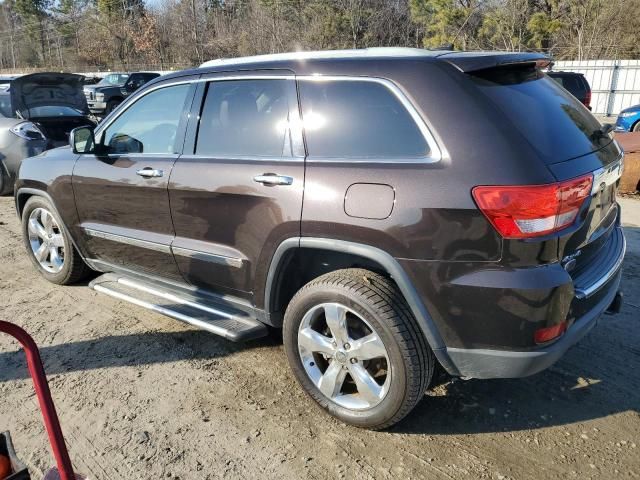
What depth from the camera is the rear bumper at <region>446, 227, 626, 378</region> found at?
8.15 feet

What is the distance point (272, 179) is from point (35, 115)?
7342 millimetres

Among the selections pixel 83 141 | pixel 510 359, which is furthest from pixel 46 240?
pixel 510 359

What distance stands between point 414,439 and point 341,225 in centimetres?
118

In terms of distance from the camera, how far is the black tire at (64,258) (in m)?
4.66

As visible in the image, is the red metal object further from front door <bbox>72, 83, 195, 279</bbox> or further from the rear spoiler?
the rear spoiler

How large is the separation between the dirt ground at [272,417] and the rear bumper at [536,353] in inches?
19.2

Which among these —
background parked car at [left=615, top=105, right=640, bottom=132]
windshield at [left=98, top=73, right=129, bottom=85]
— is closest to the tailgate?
background parked car at [left=615, top=105, right=640, bottom=132]

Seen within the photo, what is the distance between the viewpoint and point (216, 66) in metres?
3.55

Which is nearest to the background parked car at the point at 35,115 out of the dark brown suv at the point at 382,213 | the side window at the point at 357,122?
the dark brown suv at the point at 382,213

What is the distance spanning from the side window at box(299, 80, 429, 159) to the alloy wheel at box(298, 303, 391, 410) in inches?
32.3

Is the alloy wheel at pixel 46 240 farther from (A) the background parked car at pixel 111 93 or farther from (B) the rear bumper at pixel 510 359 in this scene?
(A) the background parked car at pixel 111 93

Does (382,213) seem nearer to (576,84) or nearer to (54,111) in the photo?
(54,111)

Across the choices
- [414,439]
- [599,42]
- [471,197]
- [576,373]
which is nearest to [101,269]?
[414,439]

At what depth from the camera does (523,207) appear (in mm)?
2342
